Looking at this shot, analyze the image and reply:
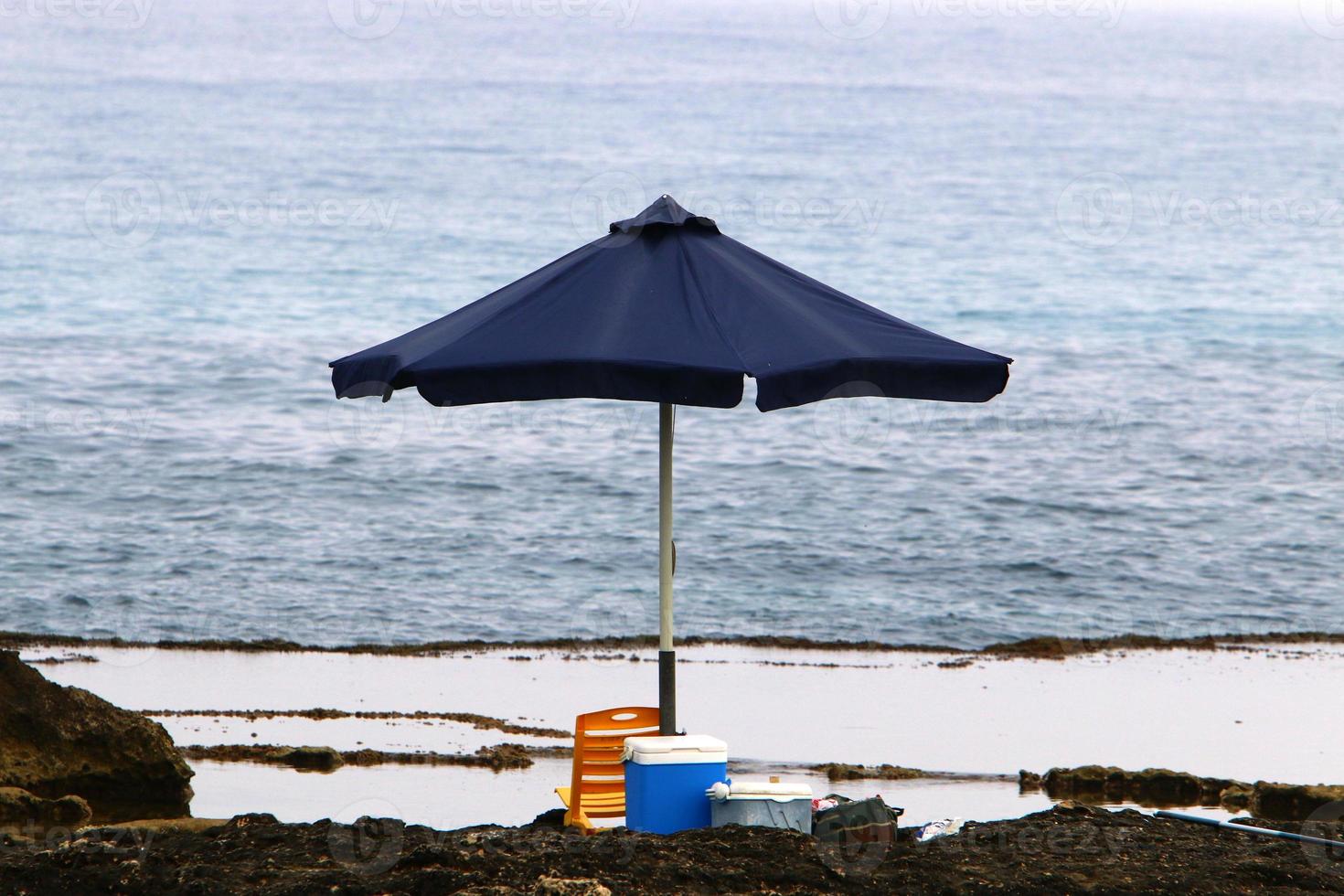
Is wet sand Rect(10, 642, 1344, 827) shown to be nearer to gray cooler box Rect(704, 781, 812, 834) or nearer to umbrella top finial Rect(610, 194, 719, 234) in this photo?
gray cooler box Rect(704, 781, 812, 834)

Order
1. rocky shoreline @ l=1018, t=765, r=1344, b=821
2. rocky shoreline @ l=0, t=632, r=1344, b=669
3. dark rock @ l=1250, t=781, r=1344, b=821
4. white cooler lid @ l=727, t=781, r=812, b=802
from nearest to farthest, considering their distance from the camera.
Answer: white cooler lid @ l=727, t=781, r=812, b=802
dark rock @ l=1250, t=781, r=1344, b=821
rocky shoreline @ l=1018, t=765, r=1344, b=821
rocky shoreline @ l=0, t=632, r=1344, b=669

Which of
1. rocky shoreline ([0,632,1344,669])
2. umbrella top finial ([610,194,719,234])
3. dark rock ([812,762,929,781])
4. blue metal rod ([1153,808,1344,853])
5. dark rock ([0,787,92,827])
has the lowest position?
dark rock ([0,787,92,827])

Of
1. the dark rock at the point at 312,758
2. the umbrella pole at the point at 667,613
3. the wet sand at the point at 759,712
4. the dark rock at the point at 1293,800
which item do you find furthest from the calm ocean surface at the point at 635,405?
the umbrella pole at the point at 667,613

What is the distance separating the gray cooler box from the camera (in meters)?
6.70

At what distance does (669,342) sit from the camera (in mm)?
6496

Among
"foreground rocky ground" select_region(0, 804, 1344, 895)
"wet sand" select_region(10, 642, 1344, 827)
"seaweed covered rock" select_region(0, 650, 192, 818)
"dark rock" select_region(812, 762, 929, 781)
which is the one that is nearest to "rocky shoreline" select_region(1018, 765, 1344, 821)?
"wet sand" select_region(10, 642, 1344, 827)

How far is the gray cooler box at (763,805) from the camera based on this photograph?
6699 millimetres

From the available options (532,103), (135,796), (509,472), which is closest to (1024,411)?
(509,472)

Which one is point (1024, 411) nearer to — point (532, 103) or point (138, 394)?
point (138, 394)

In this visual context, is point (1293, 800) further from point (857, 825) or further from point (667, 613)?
point (667, 613)

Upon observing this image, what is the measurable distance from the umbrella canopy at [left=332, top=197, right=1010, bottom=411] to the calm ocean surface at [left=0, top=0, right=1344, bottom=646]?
27.3ft

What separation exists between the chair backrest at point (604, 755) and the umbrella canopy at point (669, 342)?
1743mm

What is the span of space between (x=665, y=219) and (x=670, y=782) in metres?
2.48

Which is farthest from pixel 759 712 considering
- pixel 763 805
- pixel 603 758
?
pixel 763 805
